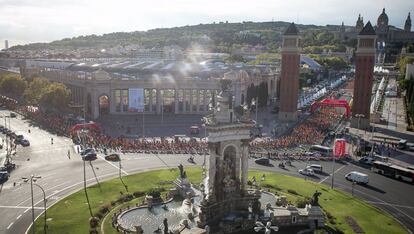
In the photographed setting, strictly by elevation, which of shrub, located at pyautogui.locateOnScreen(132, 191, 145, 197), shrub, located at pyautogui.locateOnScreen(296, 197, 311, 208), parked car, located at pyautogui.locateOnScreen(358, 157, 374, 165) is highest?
shrub, located at pyautogui.locateOnScreen(296, 197, 311, 208)

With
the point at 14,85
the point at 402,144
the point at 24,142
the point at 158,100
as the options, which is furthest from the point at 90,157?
the point at 14,85

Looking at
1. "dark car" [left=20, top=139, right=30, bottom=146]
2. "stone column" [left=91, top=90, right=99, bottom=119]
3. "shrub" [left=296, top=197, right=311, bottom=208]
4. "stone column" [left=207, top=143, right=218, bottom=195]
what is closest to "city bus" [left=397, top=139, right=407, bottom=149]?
"shrub" [left=296, top=197, right=311, bottom=208]

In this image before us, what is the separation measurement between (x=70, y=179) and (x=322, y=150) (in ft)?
156

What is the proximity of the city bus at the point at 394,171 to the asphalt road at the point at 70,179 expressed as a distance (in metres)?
1.45

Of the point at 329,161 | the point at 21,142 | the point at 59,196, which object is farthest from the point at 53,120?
the point at 329,161

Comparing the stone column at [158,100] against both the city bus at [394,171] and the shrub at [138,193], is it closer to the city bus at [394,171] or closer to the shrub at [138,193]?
the shrub at [138,193]

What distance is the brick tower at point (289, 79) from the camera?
119188 millimetres

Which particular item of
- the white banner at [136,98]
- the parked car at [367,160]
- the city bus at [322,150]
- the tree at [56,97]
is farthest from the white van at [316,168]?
the tree at [56,97]

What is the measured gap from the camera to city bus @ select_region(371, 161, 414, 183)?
68.4 m

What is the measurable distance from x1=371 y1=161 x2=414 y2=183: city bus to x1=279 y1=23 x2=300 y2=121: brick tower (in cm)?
4940

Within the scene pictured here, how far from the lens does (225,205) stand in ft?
168

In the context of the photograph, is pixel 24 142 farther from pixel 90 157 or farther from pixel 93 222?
pixel 93 222

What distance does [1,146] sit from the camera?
273ft

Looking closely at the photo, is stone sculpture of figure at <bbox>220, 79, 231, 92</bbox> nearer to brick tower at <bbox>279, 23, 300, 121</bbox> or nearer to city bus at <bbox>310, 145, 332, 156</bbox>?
city bus at <bbox>310, 145, 332, 156</bbox>
